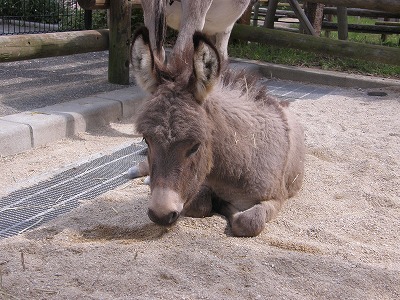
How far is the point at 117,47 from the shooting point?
268 inches

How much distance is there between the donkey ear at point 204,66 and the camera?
3002 mm

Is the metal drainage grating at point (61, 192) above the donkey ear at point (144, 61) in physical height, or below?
below

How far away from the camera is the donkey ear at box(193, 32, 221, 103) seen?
300 cm

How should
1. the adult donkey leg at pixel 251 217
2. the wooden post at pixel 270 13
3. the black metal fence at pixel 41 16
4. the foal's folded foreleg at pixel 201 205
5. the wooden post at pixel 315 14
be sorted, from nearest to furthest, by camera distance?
the adult donkey leg at pixel 251 217, the foal's folded foreleg at pixel 201 205, the black metal fence at pixel 41 16, the wooden post at pixel 270 13, the wooden post at pixel 315 14

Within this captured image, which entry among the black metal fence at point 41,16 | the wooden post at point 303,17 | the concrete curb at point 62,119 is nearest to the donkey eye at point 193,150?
the concrete curb at point 62,119

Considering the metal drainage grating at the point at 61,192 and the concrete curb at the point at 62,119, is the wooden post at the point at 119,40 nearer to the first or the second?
the concrete curb at the point at 62,119

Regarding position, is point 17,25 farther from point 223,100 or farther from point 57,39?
point 223,100

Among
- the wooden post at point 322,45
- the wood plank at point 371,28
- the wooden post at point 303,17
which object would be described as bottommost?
the wood plank at point 371,28

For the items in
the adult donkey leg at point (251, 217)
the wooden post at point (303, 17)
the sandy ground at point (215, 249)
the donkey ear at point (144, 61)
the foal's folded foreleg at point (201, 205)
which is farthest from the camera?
the wooden post at point (303, 17)

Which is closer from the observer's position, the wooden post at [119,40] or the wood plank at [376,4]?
the wooden post at [119,40]

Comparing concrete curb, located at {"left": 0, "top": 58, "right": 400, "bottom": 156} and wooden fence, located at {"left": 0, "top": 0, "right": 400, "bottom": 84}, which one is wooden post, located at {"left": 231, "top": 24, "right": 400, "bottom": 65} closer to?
wooden fence, located at {"left": 0, "top": 0, "right": 400, "bottom": 84}

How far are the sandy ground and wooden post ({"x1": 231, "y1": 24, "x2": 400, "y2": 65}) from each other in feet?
12.2

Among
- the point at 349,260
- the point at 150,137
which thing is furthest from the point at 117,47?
the point at 349,260

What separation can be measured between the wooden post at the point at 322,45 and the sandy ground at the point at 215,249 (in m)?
3.72
